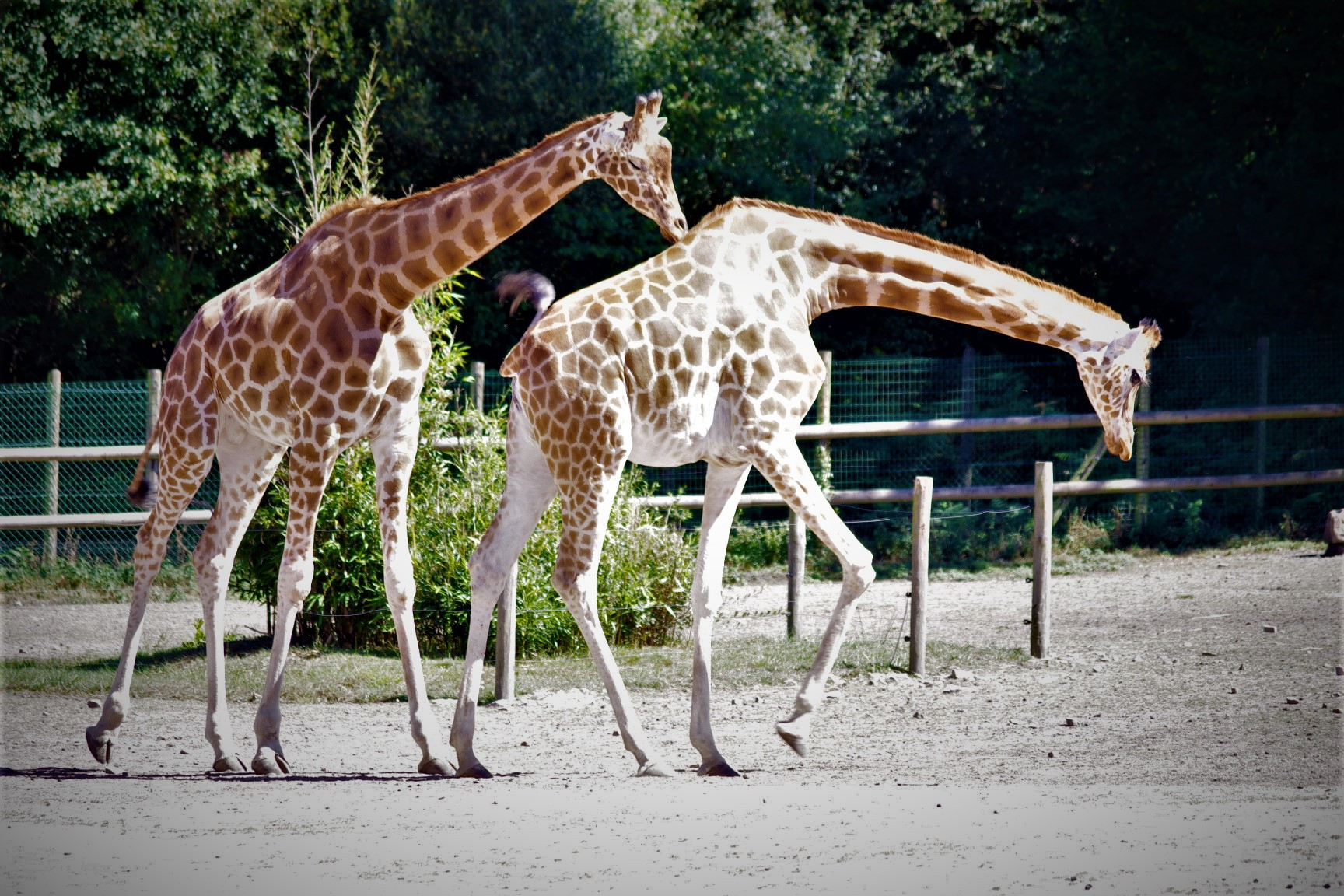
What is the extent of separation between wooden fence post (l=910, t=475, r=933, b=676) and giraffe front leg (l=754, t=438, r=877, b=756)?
2007mm

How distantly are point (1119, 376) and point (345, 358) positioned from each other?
3.26 m

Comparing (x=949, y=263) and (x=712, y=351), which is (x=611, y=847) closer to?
(x=712, y=351)

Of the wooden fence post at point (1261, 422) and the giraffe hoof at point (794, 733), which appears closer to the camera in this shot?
the giraffe hoof at point (794, 733)

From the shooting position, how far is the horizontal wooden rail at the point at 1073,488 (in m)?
9.66

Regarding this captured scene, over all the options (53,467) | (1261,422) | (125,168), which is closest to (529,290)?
(53,467)

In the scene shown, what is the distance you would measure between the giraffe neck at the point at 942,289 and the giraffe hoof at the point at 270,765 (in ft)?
9.55

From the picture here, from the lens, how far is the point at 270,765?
5.41m

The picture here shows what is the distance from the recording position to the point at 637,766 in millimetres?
5594

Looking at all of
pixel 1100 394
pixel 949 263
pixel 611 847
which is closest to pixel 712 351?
pixel 949 263

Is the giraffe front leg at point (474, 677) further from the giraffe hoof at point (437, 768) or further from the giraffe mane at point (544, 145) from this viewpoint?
the giraffe mane at point (544, 145)

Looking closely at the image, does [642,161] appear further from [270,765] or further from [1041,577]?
[1041,577]

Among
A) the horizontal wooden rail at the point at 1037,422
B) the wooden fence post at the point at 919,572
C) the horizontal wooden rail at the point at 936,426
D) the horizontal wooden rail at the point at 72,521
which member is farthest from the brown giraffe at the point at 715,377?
the horizontal wooden rail at the point at 72,521

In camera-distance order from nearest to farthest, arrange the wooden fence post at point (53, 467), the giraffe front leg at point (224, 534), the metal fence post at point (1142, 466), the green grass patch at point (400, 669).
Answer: the giraffe front leg at point (224, 534), the green grass patch at point (400, 669), the wooden fence post at point (53, 467), the metal fence post at point (1142, 466)

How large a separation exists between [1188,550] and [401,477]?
8894 mm
